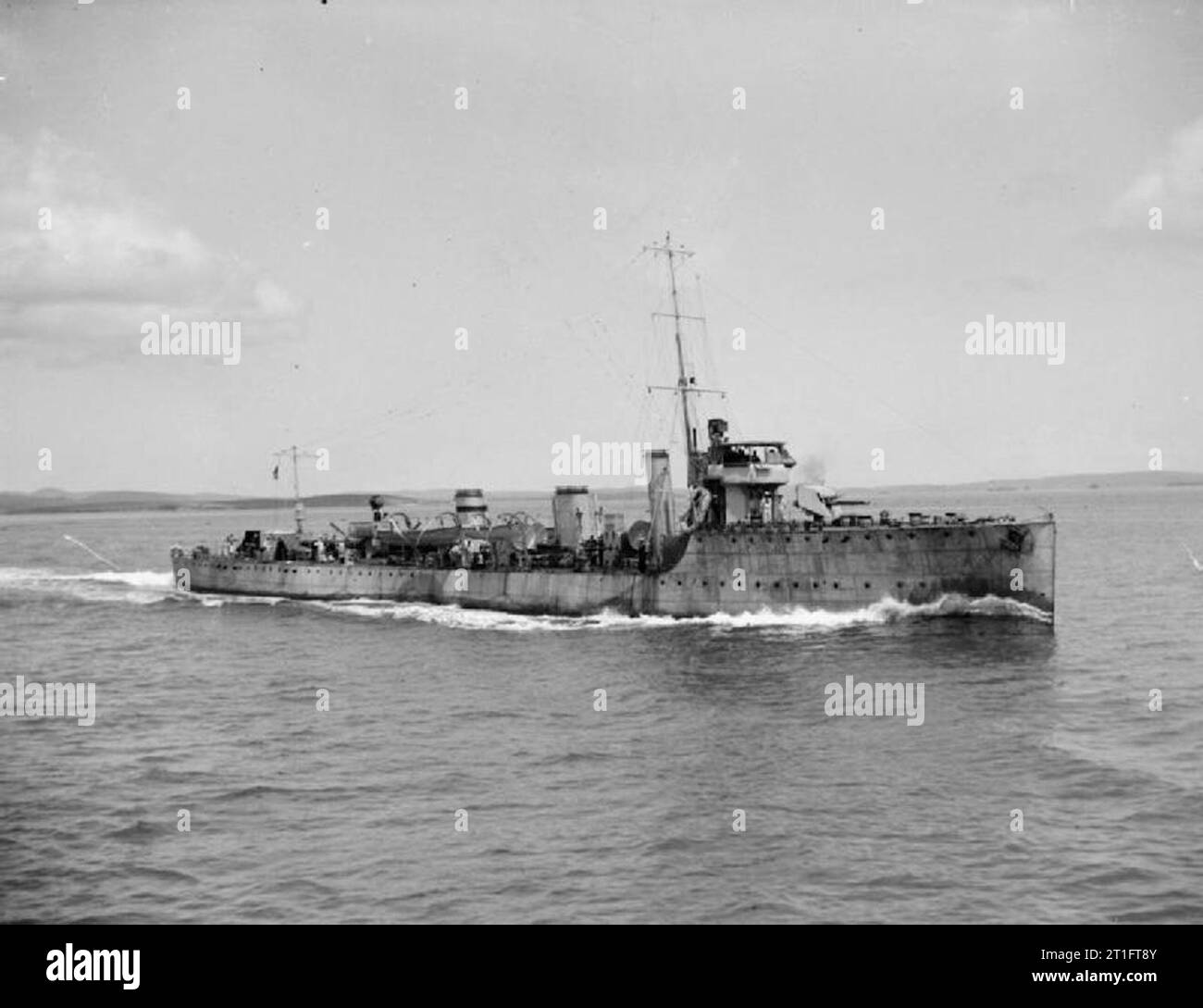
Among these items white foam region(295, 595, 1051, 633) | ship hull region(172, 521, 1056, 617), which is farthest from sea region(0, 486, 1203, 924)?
ship hull region(172, 521, 1056, 617)

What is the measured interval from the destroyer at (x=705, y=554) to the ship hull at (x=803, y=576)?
5 centimetres

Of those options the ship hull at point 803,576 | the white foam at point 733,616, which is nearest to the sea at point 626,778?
the white foam at point 733,616

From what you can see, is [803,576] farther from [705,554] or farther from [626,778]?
[626,778]

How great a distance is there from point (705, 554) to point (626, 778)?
25337 mm

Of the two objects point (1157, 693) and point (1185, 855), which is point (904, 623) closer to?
point (1157, 693)

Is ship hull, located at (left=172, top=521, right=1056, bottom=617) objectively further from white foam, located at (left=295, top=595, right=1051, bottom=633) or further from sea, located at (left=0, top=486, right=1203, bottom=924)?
sea, located at (left=0, top=486, right=1203, bottom=924)

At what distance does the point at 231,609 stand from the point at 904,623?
40.1 meters

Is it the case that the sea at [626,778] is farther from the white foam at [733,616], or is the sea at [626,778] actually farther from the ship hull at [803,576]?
the ship hull at [803,576]

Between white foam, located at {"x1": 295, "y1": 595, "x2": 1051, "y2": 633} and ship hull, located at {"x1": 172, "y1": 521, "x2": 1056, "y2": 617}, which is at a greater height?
ship hull, located at {"x1": 172, "y1": 521, "x2": 1056, "y2": 617}

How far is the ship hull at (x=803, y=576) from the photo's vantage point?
4588 centimetres

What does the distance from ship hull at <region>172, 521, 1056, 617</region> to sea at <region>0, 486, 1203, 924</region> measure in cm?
90

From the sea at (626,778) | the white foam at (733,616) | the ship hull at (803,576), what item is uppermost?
the ship hull at (803,576)

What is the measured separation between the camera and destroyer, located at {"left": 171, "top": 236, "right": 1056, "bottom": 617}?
4625 centimetres

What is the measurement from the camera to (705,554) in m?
50.9
